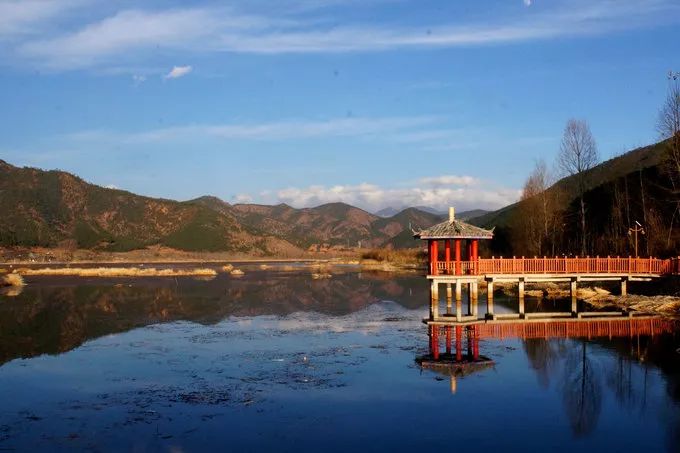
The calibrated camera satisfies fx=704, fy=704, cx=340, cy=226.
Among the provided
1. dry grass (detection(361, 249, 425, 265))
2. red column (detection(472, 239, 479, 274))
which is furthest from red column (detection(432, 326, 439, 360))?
Answer: dry grass (detection(361, 249, 425, 265))

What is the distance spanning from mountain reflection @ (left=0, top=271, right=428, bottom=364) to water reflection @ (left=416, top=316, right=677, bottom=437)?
475 inches

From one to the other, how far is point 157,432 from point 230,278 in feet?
185

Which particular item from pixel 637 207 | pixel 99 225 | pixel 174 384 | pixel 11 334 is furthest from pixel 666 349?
pixel 99 225

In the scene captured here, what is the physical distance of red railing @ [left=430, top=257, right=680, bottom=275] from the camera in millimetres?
40156

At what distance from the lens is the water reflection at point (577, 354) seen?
19594 mm

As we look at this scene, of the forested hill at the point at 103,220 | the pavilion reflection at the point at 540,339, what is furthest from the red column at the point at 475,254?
the forested hill at the point at 103,220

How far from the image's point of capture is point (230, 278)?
72.0m

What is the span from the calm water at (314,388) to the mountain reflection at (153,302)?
0.36 metres

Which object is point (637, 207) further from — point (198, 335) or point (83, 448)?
point (83, 448)

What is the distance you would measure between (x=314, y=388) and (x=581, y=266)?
2607 cm

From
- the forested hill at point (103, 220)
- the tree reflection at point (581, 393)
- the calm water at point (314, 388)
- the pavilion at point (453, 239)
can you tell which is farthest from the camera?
the forested hill at point (103, 220)

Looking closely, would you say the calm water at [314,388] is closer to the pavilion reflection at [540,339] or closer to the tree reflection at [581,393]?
the tree reflection at [581,393]

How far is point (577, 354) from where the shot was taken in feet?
Answer: 84.8

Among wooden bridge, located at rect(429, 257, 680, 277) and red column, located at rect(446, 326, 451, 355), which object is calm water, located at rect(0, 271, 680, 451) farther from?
wooden bridge, located at rect(429, 257, 680, 277)
